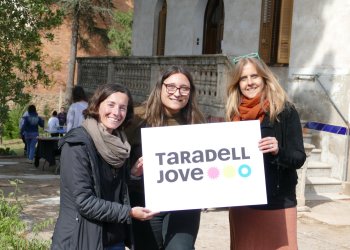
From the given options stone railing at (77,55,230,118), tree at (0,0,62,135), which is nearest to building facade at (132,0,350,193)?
stone railing at (77,55,230,118)

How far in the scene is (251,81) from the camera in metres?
4.12

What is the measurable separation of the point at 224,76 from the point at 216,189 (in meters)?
7.95

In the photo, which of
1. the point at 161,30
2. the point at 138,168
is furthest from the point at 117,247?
the point at 161,30

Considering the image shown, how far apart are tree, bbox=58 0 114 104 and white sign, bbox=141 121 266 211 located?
26.2m

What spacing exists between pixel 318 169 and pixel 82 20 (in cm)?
2468

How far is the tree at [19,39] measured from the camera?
8.02m

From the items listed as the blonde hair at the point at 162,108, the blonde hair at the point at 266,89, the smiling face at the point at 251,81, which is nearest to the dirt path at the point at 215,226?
the blonde hair at the point at 162,108

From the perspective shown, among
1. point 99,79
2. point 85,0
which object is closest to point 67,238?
point 99,79

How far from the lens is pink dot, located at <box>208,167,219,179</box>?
4.12 m

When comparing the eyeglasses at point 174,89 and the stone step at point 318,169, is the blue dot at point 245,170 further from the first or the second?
the stone step at point 318,169

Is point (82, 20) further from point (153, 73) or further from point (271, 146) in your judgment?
point (271, 146)

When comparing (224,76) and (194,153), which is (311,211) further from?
(194,153)

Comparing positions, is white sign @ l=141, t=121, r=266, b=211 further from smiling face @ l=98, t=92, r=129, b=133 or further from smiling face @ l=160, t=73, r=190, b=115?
smiling face @ l=98, t=92, r=129, b=133

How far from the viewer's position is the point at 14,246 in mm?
5012
